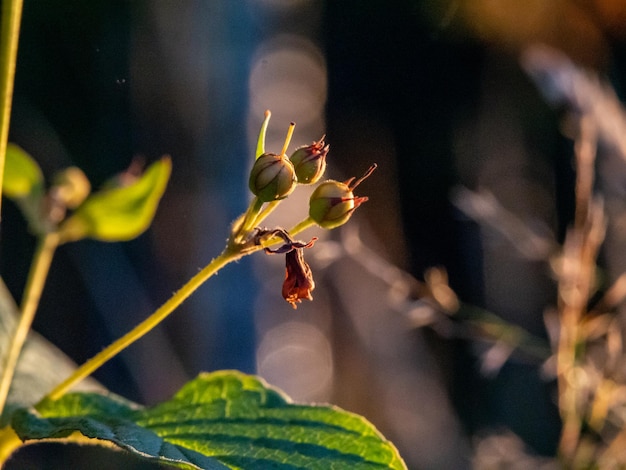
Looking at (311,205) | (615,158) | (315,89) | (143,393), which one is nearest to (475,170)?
(315,89)

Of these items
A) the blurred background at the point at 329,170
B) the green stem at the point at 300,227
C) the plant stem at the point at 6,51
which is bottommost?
the green stem at the point at 300,227

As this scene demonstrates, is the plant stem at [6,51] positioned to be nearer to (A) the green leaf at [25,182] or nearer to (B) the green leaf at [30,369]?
(B) the green leaf at [30,369]

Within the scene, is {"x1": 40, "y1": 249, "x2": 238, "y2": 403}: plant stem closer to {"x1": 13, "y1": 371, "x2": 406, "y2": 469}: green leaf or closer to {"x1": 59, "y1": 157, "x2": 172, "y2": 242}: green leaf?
{"x1": 13, "y1": 371, "x2": 406, "y2": 469}: green leaf

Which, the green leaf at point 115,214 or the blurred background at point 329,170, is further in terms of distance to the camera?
the blurred background at point 329,170

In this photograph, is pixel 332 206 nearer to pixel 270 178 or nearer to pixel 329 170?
pixel 270 178

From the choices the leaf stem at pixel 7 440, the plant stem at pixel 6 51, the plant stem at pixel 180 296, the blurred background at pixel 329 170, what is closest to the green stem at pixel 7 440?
the leaf stem at pixel 7 440

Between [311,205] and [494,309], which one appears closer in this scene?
[311,205]

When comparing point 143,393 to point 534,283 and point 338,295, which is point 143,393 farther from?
point 534,283

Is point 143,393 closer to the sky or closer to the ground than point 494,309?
closer to the ground

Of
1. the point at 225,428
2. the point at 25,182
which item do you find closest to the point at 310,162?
the point at 225,428
